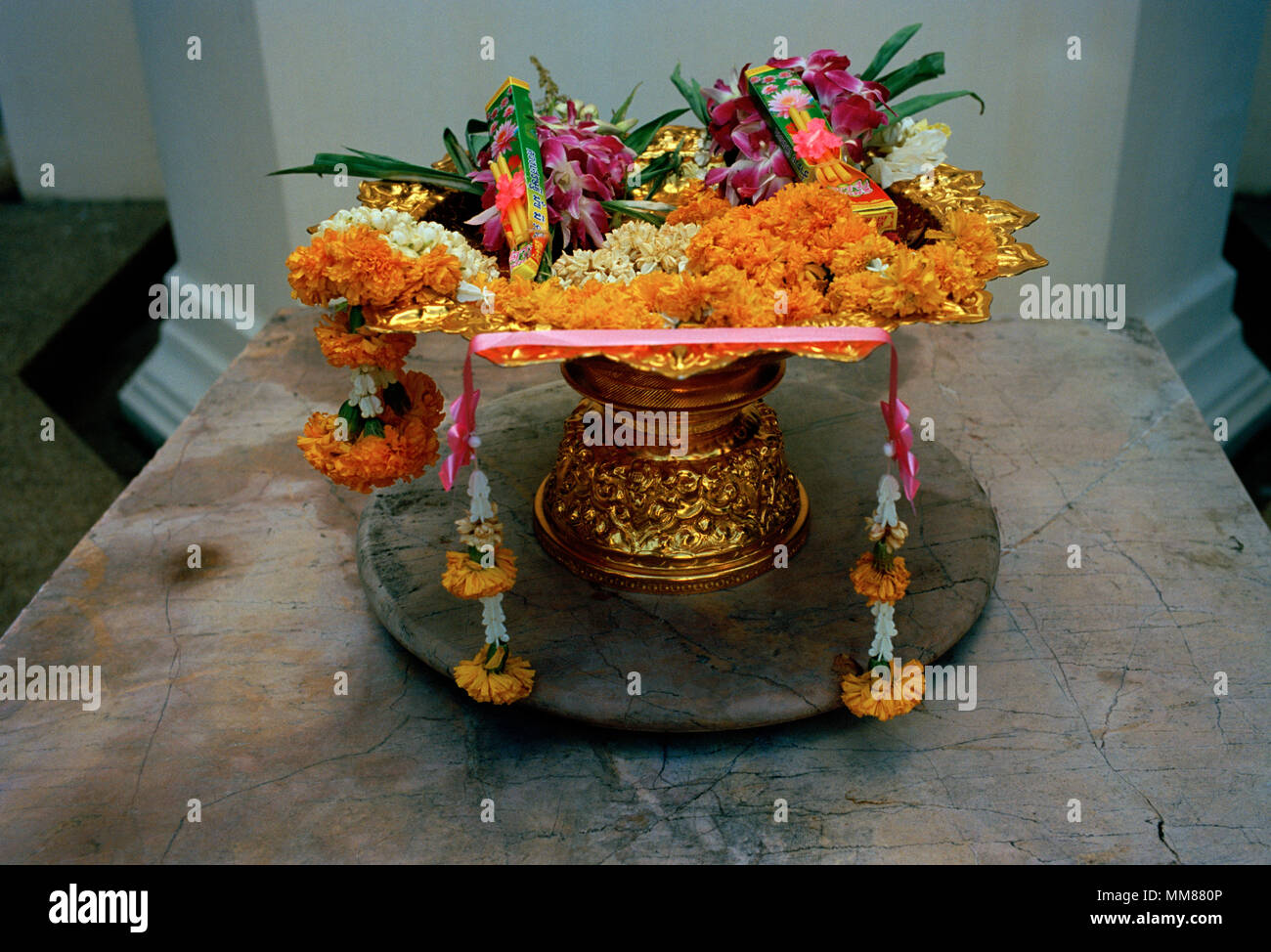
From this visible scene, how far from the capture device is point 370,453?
1.41m

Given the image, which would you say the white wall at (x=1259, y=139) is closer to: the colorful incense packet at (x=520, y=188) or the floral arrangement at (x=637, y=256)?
the floral arrangement at (x=637, y=256)

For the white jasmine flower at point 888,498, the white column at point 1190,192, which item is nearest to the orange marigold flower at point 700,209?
the white jasmine flower at point 888,498

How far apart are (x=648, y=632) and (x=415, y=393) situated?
425mm

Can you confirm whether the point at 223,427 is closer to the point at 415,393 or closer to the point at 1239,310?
the point at 415,393

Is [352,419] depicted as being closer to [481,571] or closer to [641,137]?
[481,571]

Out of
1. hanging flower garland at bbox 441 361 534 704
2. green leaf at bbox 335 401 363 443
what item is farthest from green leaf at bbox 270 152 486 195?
hanging flower garland at bbox 441 361 534 704

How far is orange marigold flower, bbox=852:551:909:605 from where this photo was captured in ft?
4.09

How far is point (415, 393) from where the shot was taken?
1481 millimetres

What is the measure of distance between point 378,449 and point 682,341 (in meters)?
0.45

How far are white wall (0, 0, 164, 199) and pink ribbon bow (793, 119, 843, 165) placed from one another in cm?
281

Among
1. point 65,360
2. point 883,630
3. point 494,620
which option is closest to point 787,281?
point 883,630

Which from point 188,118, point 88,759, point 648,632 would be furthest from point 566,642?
point 188,118

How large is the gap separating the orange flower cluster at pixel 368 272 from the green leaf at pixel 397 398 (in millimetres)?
152

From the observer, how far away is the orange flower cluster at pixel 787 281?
127 centimetres
